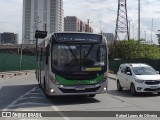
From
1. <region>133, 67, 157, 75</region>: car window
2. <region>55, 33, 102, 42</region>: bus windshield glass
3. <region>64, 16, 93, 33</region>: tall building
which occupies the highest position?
<region>64, 16, 93, 33</region>: tall building

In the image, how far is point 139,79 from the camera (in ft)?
64.0

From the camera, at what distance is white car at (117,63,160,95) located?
19.3 metres

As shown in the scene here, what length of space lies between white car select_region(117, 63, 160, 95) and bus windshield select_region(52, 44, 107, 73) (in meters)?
3.77

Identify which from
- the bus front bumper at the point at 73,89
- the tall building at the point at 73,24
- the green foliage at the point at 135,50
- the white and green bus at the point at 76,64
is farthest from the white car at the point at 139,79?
the tall building at the point at 73,24

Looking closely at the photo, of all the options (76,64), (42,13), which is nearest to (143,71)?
(76,64)

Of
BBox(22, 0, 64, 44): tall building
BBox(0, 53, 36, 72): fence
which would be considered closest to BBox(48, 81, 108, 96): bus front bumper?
BBox(0, 53, 36, 72): fence

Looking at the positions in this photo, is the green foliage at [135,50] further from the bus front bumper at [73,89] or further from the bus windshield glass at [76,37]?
the bus front bumper at [73,89]

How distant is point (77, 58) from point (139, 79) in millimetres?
4810

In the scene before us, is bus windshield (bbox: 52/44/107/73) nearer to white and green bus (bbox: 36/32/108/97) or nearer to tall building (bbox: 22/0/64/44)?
white and green bus (bbox: 36/32/108/97)

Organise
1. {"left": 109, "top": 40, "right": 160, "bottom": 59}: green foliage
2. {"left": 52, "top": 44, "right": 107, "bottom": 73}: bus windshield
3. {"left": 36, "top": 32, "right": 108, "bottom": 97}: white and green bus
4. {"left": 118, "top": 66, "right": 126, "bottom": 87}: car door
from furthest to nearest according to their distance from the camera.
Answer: {"left": 109, "top": 40, "right": 160, "bottom": 59}: green foliage
{"left": 118, "top": 66, "right": 126, "bottom": 87}: car door
{"left": 52, "top": 44, "right": 107, "bottom": 73}: bus windshield
{"left": 36, "top": 32, "right": 108, "bottom": 97}: white and green bus

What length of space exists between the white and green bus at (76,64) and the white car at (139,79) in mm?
3707

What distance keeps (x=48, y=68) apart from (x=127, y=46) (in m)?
52.9

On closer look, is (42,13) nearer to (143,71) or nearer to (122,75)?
(122,75)

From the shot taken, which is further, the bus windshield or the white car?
the white car
